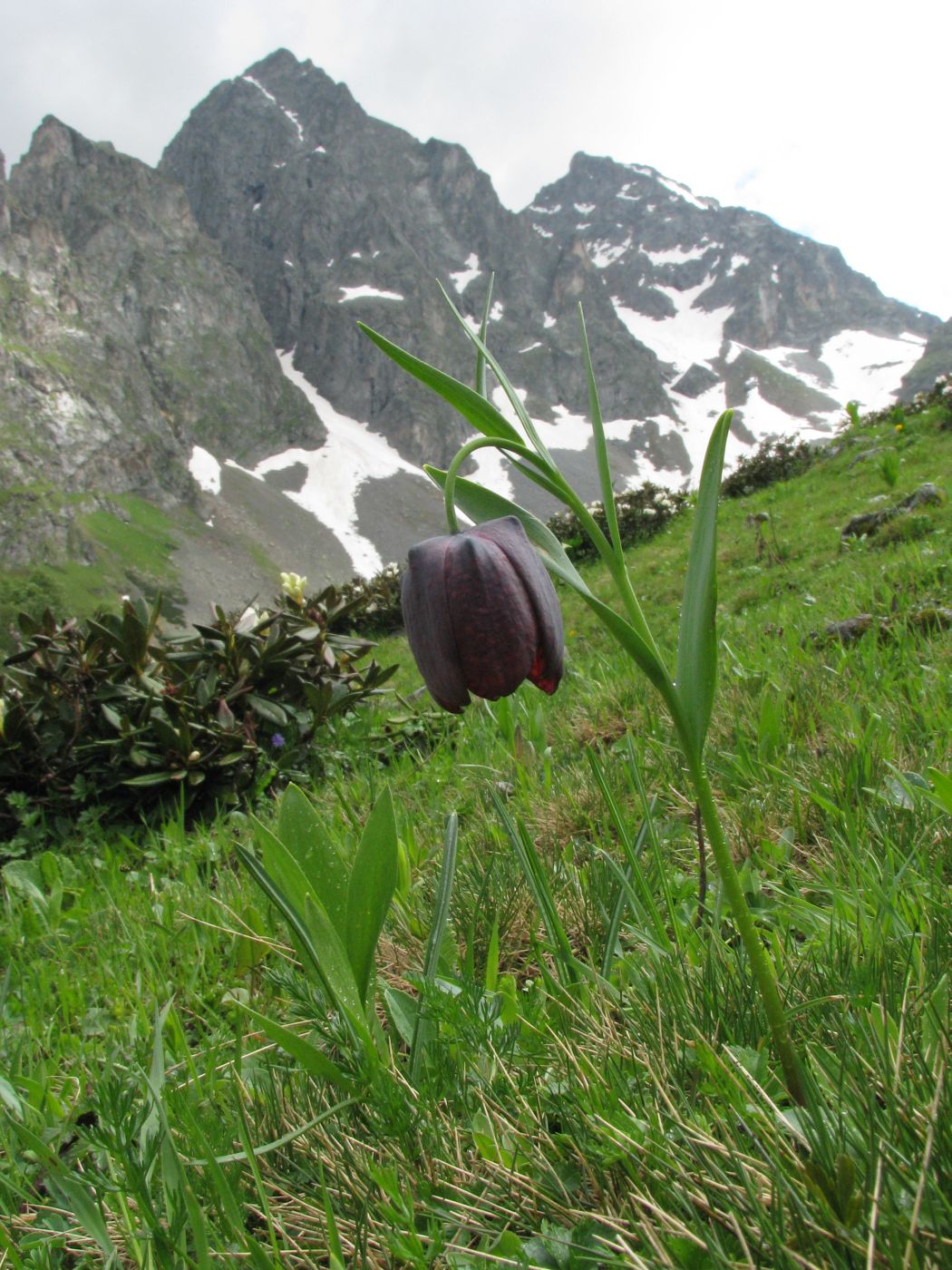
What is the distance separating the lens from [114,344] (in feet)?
220

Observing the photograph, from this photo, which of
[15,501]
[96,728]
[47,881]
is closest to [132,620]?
[96,728]

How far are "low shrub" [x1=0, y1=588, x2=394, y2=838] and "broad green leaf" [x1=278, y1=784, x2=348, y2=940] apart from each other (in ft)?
6.35

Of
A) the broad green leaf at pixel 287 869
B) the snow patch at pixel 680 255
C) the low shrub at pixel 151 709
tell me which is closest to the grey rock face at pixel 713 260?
the snow patch at pixel 680 255

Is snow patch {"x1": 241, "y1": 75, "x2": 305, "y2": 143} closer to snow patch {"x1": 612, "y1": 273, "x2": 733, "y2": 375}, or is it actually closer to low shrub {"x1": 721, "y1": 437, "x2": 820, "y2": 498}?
snow patch {"x1": 612, "y1": 273, "x2": 733, "y2": 375}

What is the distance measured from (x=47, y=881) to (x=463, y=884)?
1589 millimetres

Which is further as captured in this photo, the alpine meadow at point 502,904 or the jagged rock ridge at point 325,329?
the jagged rock ridge at point 325,329

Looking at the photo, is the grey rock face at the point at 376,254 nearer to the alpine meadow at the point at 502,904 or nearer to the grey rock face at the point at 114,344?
the grey rock face at the point at 114,344

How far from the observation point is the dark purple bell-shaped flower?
96 cm

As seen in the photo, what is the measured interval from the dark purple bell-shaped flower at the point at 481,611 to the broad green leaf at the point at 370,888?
171 millimetres

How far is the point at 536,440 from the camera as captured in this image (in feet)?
3.48

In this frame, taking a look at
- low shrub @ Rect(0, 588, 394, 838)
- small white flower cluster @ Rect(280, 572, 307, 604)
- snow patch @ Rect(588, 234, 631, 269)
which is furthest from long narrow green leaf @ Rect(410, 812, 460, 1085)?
snow patch @ Rect(588, 234, 631, 269)

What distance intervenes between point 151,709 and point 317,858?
7.71ft

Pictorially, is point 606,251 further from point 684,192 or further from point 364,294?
point 364,294

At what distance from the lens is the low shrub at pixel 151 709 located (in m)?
3.04
